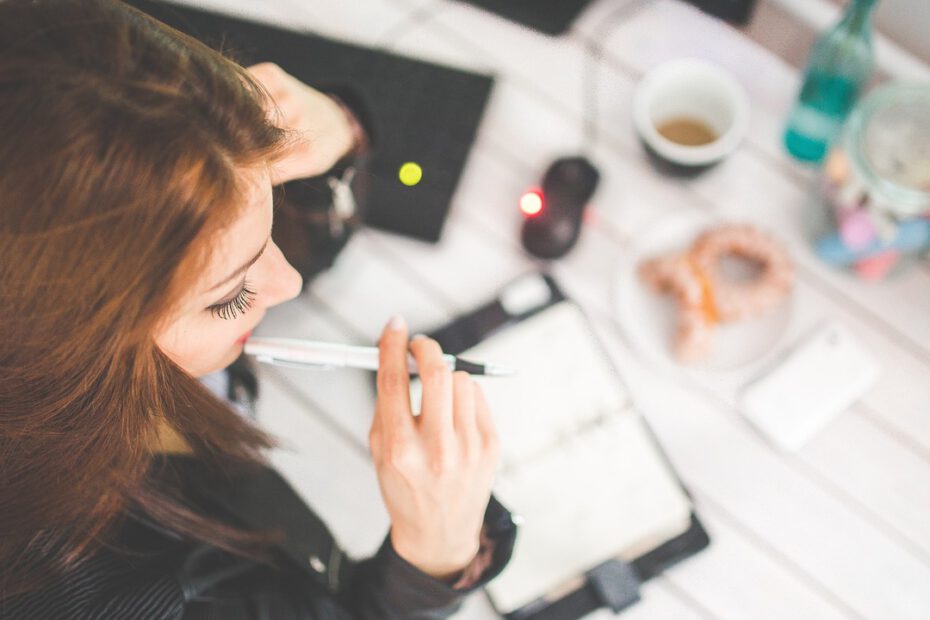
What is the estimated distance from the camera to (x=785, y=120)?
857mm

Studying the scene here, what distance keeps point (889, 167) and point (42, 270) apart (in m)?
0.70

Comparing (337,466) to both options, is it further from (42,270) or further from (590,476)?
(42,270)

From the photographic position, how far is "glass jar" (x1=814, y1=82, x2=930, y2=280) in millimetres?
716

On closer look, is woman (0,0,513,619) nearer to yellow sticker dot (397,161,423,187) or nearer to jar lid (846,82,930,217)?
yellow sticker dot (397,161,423,187)

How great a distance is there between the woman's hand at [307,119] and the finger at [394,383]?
174mm

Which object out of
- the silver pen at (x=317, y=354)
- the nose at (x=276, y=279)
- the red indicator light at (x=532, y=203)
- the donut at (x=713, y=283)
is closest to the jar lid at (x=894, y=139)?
the donut at (x=713, y=283)

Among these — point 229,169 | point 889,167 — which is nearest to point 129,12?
point 229,169

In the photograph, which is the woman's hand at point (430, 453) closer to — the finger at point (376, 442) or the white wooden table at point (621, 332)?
the finger at point (376, 442)

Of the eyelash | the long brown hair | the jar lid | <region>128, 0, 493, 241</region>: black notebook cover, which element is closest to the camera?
the long brown hair

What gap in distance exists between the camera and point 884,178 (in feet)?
2.34

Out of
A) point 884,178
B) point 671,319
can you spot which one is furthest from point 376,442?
point 884,178

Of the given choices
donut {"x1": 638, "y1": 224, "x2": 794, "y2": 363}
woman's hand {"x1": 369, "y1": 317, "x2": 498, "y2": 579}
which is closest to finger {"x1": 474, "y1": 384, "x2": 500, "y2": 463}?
woman's hand {"x1": 369, "y1": 317, "x2": 498, "y2": 579}

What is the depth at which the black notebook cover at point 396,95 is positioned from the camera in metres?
0.82

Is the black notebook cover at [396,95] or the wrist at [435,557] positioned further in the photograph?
the black notebook cover at [396,95]
